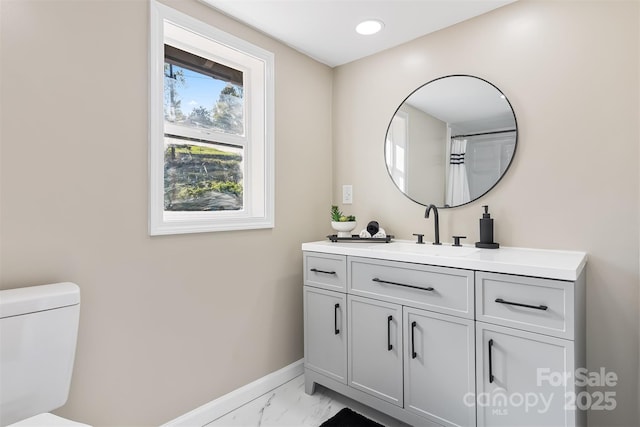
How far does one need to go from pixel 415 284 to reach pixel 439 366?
1.23ft

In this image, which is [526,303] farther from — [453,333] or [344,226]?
[344,226]

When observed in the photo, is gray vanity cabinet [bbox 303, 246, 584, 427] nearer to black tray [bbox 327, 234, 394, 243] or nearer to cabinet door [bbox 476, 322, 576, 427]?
cabinet door [bbox 476, 322, 576, 427]

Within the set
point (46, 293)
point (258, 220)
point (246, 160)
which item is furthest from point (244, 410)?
point (246, 160)

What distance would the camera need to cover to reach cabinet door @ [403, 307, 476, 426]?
1479mm

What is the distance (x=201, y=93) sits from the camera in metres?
2.03

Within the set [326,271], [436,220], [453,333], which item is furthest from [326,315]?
[436,220]

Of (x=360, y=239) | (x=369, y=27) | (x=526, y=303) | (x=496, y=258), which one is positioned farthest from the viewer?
(x=360, y=239)

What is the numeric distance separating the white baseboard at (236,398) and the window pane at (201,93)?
1556mm

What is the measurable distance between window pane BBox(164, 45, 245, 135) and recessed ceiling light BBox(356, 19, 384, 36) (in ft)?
2.60

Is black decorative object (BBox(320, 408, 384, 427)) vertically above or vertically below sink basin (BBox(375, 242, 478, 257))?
below

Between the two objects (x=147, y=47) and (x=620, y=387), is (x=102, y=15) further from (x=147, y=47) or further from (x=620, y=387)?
(x=620, y=387)

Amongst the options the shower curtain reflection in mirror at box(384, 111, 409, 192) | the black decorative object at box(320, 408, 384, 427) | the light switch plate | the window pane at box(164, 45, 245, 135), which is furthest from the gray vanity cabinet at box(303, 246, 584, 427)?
the window pane at box(164, 45, 245, 135)

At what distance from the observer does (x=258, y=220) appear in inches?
83.7

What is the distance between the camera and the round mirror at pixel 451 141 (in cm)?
188
